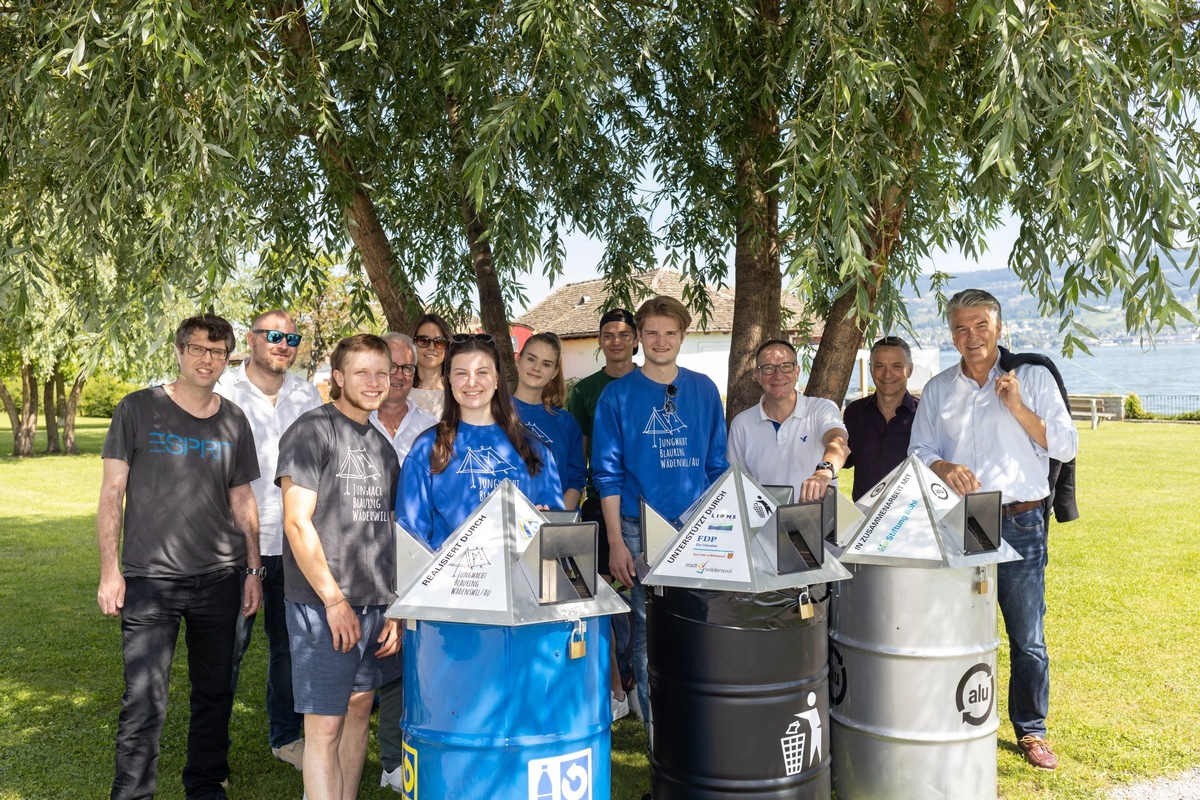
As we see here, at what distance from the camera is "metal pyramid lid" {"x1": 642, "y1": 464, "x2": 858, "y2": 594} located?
10.3 feet

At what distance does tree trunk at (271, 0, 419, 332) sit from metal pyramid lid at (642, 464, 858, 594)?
2805 millimetres

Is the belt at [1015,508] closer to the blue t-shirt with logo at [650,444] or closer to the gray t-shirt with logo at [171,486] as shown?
the blue t-shirt with logo at [650,444]

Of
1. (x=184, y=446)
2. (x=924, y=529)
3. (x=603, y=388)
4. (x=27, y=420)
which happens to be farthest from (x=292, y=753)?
(x=27, y=420)

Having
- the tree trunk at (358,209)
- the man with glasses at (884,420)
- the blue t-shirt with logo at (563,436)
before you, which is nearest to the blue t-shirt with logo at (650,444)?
the blue t-shirt with logo at (563,436)

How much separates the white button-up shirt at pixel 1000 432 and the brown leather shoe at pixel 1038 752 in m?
1.15

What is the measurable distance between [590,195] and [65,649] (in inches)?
192

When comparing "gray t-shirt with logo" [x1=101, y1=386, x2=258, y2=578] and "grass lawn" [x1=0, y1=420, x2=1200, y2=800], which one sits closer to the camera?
"gray t-shirt with logo" [x1=101, y1=386, x2=258, y2=578]

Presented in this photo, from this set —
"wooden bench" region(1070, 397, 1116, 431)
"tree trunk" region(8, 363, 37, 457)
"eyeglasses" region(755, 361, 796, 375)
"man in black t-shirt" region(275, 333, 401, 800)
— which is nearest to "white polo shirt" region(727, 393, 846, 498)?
"eyeglasses" region(755, 361, 796, 375)

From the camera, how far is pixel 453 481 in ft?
10.8

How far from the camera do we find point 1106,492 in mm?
14578

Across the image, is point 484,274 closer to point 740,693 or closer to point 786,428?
point 786,428

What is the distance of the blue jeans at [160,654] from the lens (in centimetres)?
360

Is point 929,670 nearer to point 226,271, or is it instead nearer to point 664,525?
point 664,525

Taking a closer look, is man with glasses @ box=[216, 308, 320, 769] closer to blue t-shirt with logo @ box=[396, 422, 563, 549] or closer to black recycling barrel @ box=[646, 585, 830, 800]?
blue t-shirt with logo @ box=[396, 422, 563, 549]
